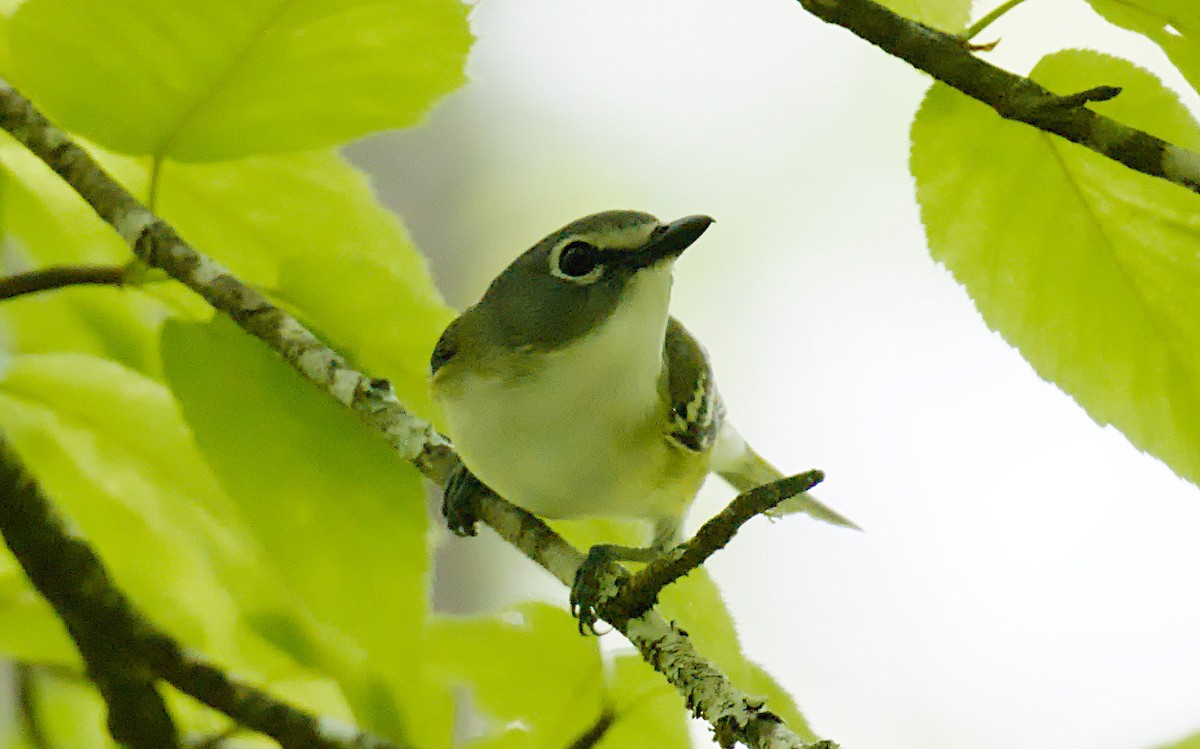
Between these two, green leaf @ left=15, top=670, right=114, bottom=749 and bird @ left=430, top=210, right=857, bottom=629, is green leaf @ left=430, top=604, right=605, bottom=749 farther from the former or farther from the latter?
green leaf @ left=15, top=670, right=114, bottom=749

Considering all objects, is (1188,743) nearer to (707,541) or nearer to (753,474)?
(707,541)

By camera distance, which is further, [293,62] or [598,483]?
[598,483]

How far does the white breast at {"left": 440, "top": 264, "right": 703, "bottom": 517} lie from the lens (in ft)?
1.71

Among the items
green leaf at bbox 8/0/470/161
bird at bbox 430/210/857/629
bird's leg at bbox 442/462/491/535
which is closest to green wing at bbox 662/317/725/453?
bird at bbox 430/210/857/629

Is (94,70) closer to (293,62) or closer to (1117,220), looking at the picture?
(293,62)

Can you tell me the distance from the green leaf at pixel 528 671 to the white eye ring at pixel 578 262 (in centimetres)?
17

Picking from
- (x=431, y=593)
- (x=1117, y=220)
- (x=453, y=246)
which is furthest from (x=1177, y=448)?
(x=453, y=246)

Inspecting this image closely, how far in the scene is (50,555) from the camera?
41cm

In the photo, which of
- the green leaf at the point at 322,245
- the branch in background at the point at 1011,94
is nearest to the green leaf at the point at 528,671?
the green leaf at the point at 322,245

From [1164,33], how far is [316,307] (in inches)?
12.1

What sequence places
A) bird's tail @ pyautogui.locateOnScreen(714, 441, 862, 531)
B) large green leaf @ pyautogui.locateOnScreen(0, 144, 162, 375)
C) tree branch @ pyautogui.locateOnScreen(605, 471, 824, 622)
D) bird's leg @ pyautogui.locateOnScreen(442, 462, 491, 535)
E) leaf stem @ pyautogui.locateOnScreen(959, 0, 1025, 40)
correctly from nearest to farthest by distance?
tree branch @ pyautogui.locateOnScreen(605, 471, 824, 622) < leaf stem @ pyautogui.locateOnScreen(959, 0, 1025, 40) < large green leaf @ pyautogui.locateOnScreen(0, 144, 162, 375) < bird's leg @ pyautogui.locateOnScreen(442, 462, 491, 535) < bird's tail @ pyautogui.locateOnScreen(714, 441, 862, 531)

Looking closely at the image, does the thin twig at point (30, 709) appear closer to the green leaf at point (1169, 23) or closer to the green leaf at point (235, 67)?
the green leaf at point (235, 67)

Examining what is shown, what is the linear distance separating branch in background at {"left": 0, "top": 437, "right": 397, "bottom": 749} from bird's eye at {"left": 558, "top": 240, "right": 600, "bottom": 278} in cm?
25

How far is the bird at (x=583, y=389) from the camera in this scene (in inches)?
20.7
